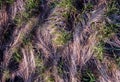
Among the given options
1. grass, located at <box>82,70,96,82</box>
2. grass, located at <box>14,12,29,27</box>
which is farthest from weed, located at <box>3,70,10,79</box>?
grass, located at <box>82,70,96,82</box>

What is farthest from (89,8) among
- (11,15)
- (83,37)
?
(11,15)

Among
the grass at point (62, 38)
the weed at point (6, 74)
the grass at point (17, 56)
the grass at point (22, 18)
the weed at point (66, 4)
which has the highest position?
the weed at point (66, 4)

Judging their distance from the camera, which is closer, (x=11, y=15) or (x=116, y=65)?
(x=116, y=65)

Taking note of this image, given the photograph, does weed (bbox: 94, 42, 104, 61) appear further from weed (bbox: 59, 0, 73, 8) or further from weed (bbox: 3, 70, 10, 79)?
weed (bbox: 3, 70, 10, 79)

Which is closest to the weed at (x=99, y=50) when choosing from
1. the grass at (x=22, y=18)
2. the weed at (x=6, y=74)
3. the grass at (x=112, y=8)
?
the grass at (x=112, y=8)

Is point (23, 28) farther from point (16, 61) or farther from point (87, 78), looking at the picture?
point (87, 78)

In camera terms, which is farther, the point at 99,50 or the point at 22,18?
the point at 22,18

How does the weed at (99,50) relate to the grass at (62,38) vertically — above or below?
below

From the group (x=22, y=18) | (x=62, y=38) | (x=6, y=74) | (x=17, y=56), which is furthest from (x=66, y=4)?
(x=6, y=74)

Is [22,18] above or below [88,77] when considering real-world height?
above

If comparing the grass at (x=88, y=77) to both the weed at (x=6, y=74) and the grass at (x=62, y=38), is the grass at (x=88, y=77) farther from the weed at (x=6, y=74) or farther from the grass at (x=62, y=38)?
the weed at (x=6, y=74)

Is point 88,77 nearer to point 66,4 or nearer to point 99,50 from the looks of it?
point 99,50
